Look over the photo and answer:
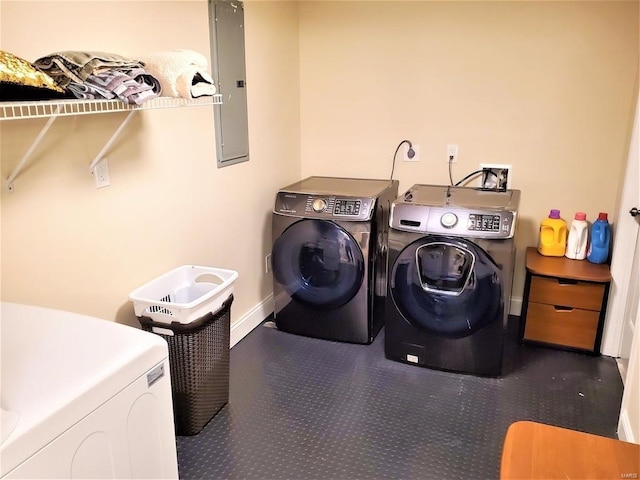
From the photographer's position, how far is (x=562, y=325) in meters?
2.77

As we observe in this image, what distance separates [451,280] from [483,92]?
120cm

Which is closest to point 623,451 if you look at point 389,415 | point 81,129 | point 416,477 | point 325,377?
point 416,477

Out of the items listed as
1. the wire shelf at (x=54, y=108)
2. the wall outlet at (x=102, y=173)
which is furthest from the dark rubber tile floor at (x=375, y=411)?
the wire shelf at (x=54, y=108)

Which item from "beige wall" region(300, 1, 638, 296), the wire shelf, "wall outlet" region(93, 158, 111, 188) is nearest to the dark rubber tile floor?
"beige wall" region(300, 1, 638, 296)

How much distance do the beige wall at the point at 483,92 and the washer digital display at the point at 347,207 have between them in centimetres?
71

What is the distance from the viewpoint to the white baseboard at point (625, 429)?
6.46 feet

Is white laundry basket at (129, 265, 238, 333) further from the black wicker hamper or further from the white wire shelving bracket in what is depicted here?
the white wire shelving bracket

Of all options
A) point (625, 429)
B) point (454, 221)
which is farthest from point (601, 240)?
point (625, 429)

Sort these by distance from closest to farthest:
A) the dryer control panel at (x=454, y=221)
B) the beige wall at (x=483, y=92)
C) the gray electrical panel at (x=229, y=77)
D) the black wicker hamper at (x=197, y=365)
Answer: the black wicker hamper at (x=197, y=365), the dryer control panel at (x=454, y=221), the gray electrical panel at (x=229, y=77), the beige wall at (x=483, y=92)

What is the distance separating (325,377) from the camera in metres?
2.57

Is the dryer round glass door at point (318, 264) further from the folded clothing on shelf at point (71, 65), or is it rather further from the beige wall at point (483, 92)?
the folded clothing on shelf at point (71, 65)

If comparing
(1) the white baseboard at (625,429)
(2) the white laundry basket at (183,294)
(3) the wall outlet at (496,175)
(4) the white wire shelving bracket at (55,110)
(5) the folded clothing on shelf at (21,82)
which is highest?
(5) the folded clothing on shelf at (21,82)

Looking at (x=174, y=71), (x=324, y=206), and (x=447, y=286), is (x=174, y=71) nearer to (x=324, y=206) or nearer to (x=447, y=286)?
(x=324, y=206)

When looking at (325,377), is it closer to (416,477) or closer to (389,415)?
(389,415)
